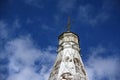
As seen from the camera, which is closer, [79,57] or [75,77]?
[75,77]

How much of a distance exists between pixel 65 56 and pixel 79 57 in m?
0.99

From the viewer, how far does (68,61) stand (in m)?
15.7

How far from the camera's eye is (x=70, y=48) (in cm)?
1692

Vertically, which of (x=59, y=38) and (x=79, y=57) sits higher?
(x=59, y=38)

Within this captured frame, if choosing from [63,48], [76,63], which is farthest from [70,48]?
[76,63]

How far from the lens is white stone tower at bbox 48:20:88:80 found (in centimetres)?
1470

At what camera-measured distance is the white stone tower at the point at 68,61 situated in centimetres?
1470

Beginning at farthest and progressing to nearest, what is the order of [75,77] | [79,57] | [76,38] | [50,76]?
[76,38], [79,57], [50,76], [75,77]

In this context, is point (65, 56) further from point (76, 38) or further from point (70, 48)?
point (76, 38)

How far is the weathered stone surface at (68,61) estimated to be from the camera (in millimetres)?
14672

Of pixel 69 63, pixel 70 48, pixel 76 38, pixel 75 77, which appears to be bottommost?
pixel 75 77

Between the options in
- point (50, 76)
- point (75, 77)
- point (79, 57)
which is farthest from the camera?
point (79, 57)

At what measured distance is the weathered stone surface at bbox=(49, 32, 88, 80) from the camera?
578 inches

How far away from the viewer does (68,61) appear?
51.5 feet
